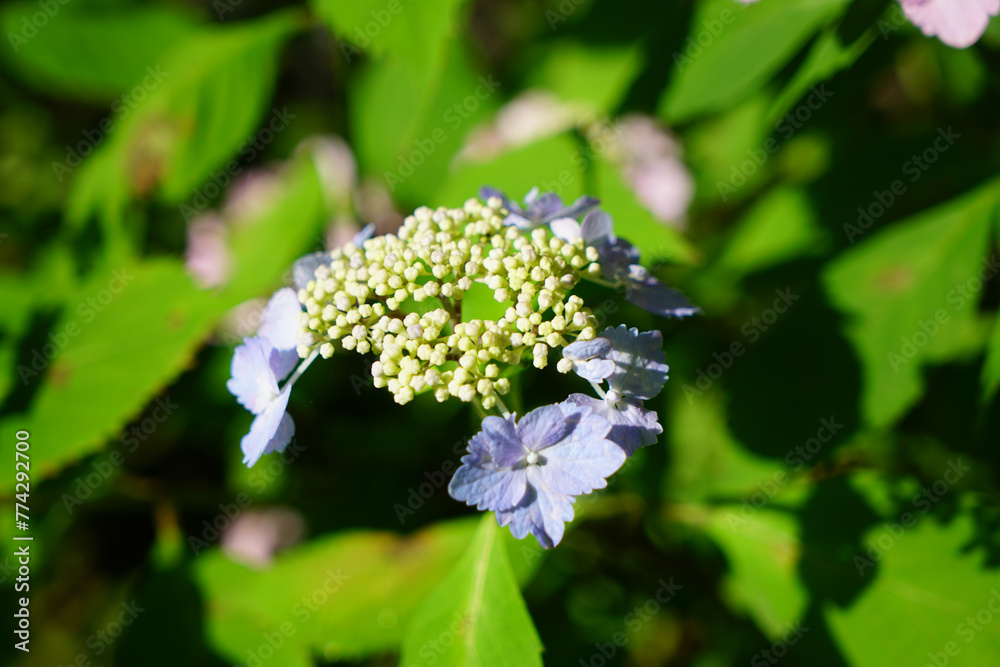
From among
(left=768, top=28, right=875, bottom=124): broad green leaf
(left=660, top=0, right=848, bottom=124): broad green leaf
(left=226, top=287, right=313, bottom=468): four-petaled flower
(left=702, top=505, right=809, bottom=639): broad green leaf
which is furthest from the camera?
(left=702, top=505, right=809, bottom=639): broad green leaf

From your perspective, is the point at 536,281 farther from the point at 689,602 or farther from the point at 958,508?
the point at 689,602
